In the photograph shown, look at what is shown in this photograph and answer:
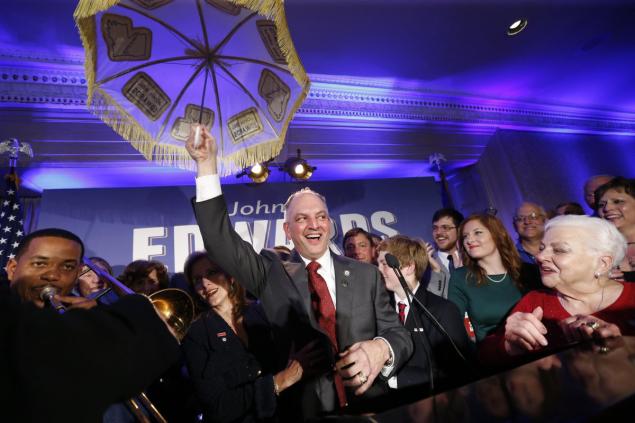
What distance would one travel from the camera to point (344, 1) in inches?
191

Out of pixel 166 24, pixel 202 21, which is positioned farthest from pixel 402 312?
pixel 166 24

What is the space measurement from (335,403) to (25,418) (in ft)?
5.05

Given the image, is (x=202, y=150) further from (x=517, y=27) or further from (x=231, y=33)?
(x=517, y=27)

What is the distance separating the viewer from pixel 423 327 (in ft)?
6.64

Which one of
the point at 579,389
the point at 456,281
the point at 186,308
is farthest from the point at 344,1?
the point at 579,389

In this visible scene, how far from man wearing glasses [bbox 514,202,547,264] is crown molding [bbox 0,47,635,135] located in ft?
11.5

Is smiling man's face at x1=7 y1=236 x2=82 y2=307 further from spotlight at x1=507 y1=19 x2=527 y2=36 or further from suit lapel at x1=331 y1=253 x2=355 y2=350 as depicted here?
spotlight at x1=507 y1=19 x2=527 y2=36

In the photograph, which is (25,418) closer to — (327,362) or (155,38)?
(327,362)

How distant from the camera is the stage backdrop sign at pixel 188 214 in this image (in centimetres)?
538

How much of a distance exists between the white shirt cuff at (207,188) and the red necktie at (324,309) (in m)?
0.75

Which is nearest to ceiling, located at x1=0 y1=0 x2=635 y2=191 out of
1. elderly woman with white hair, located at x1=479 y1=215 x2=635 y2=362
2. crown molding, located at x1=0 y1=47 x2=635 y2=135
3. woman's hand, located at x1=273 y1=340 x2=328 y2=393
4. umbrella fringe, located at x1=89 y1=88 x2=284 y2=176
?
crown molding, located at x1=0 y1=47 x2=635 y2=135

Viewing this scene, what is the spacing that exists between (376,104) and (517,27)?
2.51 m

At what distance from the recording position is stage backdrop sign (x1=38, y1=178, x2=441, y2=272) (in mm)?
5383

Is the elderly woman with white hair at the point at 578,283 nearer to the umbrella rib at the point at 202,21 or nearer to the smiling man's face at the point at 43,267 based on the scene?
the smiling man's face at the point at 43,267
